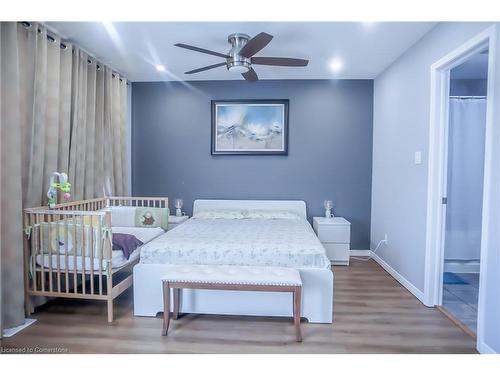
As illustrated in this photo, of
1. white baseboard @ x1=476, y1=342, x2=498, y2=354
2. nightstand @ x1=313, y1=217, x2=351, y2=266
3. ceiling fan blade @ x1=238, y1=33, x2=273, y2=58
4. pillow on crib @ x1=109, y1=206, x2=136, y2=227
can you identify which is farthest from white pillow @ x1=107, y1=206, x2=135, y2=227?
white baseboard @ x1=476, y1=342, x2=498, y2=354

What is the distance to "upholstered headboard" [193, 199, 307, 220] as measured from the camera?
4.18 m

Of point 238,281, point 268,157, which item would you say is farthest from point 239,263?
point 268,157

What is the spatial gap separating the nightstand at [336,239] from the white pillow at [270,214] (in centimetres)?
38

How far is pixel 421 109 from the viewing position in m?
2.80

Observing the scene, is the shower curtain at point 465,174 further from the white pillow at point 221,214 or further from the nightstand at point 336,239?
the white pillow at point 221,214

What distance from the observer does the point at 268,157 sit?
4270mm

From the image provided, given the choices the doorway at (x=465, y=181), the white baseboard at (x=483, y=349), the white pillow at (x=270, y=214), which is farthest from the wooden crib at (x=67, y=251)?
the doorway at (x=465, y=181)

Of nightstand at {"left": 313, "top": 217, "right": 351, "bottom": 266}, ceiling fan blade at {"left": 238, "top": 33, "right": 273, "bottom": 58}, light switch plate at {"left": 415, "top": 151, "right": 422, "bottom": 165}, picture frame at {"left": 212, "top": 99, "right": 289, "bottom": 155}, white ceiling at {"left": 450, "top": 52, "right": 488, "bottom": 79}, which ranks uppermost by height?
white ceiling at {"left": 450, "top": 52, "right": 488, "bottom": 79}

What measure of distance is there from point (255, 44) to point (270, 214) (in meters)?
2.23

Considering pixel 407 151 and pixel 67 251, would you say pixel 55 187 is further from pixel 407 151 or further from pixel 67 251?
pixel 407 151

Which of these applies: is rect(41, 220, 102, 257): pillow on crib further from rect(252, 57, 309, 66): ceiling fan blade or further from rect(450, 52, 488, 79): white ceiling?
rect(450, 52, 488, 79): white ceiling

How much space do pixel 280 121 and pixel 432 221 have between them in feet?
7.87

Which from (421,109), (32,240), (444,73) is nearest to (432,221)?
(421,109)

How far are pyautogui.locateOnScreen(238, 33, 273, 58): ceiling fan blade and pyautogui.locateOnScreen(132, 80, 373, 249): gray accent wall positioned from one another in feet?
5.75
